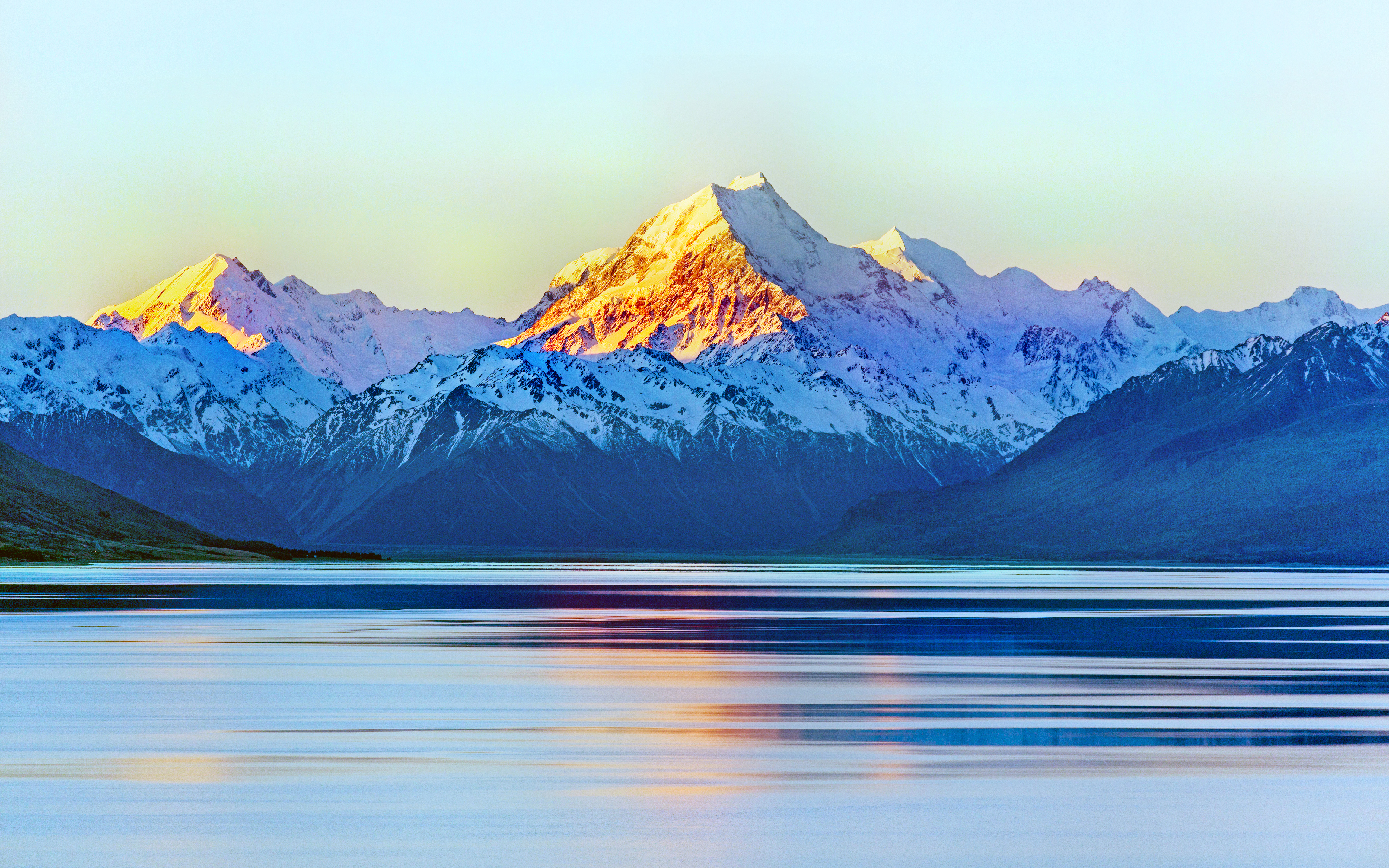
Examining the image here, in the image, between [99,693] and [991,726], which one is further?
[99,693]

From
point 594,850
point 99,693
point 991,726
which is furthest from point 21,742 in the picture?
point 991,726

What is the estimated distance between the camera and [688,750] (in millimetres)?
53531

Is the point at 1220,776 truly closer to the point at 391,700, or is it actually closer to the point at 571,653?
the point at 391,700

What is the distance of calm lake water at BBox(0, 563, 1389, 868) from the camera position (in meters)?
39.4

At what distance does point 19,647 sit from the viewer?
89.6 metres

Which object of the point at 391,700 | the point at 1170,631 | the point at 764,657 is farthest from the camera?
the point at 1170,631

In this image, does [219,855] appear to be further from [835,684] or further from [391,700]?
[835,684]

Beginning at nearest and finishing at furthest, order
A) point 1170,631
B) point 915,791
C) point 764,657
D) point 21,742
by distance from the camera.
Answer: point 915,791
point 21,742
point 764,657
point 1170,631

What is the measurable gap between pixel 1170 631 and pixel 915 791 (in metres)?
71.2

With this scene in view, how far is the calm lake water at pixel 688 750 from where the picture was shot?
129ft

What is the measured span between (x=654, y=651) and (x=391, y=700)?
26679mm

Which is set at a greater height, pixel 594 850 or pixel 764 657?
pixel 764 657

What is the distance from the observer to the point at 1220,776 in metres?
48.1

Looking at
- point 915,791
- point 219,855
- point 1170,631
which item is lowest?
point 219,855
